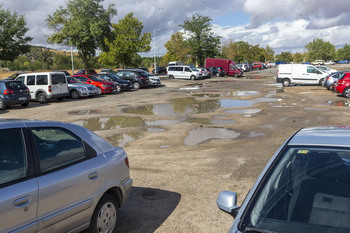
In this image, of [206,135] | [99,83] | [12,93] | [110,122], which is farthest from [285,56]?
[206,135]

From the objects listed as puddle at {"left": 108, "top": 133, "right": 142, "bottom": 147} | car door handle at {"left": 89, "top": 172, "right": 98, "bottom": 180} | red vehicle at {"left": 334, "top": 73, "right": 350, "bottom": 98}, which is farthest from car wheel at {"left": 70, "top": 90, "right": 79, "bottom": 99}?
car door handle at {"left": 89, "top": 172, "right": 98, "bottom": 180}

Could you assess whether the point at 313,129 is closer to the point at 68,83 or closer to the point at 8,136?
the point at 8,136

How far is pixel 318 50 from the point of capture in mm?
128750

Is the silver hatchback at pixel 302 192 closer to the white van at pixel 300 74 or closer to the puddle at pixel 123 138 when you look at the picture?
the puddle at pixel 123 138

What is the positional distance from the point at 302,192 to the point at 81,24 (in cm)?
3745

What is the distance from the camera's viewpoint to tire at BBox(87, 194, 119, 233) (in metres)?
3.67

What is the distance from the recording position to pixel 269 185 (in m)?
2.55

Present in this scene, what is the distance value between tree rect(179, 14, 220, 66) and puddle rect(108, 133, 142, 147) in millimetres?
62036

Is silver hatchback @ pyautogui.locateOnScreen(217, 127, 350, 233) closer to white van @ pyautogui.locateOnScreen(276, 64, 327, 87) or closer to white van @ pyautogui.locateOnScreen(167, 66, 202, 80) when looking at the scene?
white van @ pyautogui.locateOnScreen(276, 64, 327, 87)

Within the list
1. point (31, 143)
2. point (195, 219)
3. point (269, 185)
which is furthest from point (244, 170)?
point (31, 143)

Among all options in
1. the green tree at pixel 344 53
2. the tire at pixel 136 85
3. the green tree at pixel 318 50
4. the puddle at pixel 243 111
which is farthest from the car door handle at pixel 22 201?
the green tree at pixel 344 53

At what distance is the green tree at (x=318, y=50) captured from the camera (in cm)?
12812

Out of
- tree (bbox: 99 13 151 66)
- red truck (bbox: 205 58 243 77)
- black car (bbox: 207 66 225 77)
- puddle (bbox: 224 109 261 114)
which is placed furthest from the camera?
black car (bbox: 207 66 225 77)

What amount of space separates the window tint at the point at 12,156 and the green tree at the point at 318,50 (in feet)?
459
